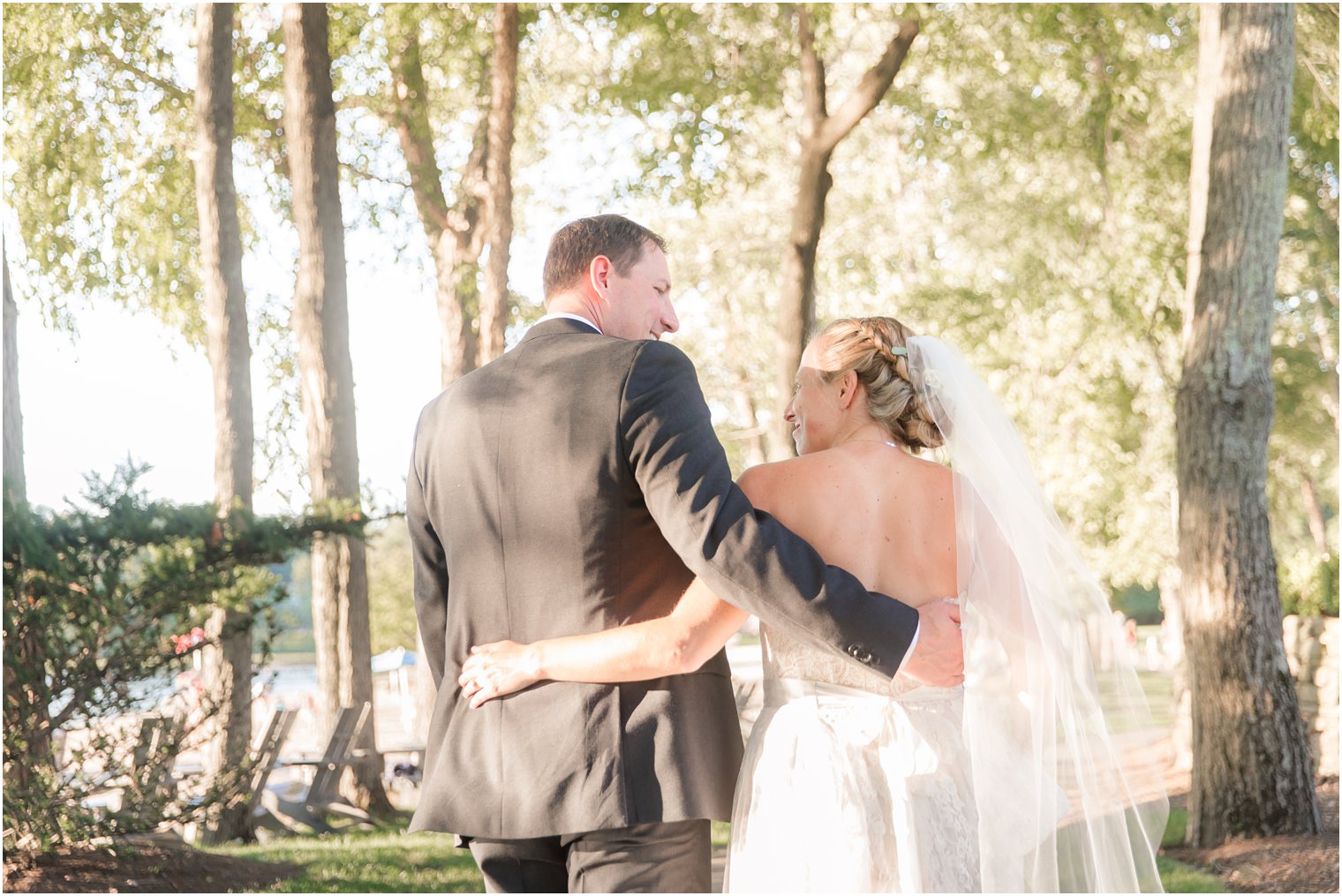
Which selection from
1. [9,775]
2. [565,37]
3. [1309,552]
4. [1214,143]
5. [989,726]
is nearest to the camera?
[989,726]

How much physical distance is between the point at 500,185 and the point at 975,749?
941cm

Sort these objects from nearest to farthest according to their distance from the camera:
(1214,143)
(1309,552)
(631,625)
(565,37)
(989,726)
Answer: (631,625) → (989,726) → (1214,143) → (1309,552) → (565,37)

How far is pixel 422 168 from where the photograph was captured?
1388cm

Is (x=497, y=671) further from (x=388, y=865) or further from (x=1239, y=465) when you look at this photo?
(x=1239, y=465)

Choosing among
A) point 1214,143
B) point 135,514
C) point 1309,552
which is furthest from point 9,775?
point 1309,552

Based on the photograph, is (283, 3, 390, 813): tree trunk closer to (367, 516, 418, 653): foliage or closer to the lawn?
the lawn

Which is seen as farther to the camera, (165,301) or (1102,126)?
(165,301)

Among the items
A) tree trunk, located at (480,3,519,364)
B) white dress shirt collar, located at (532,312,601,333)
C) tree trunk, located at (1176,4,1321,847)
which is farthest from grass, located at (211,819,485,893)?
white dress shirt collar, located at (532,312,601,333)

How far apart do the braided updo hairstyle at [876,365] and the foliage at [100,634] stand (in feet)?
13.7

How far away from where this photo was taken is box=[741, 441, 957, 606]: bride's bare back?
2.86 meters

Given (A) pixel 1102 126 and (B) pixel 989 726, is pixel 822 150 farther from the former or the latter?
(B) pixel 989 726

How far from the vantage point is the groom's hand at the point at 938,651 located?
2744 millimetres

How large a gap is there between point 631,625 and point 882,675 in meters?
0.57

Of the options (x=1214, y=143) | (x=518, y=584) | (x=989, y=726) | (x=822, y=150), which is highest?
(x=822, y=150)
